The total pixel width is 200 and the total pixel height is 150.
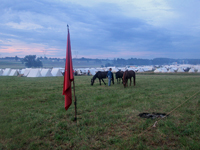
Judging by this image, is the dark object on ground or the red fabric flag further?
the dark object on ground

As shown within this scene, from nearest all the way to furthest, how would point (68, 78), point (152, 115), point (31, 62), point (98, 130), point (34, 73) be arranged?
point (98, 130) < point (68, 78) < point (152, 115) < point (34, 73) < point (31, 62)

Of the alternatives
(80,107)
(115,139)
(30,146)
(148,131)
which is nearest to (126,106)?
(80,107)

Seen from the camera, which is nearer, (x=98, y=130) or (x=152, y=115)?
(x=98, y=130)

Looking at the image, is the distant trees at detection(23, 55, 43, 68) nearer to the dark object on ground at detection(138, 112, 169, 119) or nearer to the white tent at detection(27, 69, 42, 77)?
the white tent at detection(27, 69, 42, 77)

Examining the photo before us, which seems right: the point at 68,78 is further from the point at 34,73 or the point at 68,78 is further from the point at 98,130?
the point at 34,73

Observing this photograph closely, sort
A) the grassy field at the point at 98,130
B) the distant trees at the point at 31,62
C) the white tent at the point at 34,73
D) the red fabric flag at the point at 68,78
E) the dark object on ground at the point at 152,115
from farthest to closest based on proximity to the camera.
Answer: the distant trees at the point at 31,62 < the white tent at the point at 34,73 < the dark object on ground at the point at 152,115 < the red fabric flag at the point at 68,78 < the grassy field at the point at 98,130

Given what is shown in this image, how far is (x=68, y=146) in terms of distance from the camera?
14.7 feet

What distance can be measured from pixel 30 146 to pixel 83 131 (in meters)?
1.57

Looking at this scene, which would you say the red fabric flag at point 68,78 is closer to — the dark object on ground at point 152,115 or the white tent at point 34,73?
the dark object on ground at point 152,115

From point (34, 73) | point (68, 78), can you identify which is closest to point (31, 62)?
point (34, 73)

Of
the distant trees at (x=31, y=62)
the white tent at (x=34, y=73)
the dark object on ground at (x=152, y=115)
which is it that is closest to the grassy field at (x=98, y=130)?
the dark object on ground at (x=152, y=115)

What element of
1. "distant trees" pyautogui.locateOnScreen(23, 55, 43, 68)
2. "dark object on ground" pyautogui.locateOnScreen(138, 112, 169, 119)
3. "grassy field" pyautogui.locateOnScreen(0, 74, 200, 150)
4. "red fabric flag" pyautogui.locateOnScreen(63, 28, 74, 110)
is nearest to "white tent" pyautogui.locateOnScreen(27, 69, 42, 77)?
"grassy field" pyautogui.locateOnScreen(0, 74, 200, 150)

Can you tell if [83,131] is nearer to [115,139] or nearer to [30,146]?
[115,139]

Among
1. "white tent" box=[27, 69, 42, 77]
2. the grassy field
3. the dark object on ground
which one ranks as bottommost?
the grassy field
